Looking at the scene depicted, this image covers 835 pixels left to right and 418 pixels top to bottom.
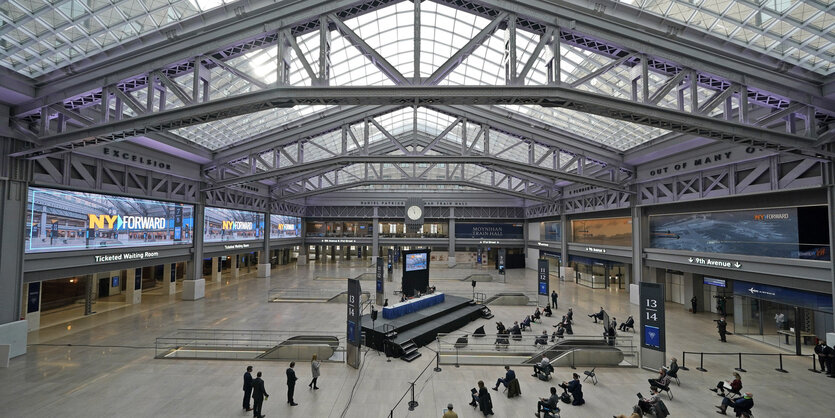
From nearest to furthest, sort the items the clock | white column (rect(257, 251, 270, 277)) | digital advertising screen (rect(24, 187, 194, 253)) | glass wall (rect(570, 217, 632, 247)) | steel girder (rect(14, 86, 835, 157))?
steel girder (rect(14, 86, 835, 157))
digital advertising screen (rect(24, 187, 194, 253))
glass wall (rect(570, 217, 632, 247))
white column (rect(257, 251, 270, 277))
the clock

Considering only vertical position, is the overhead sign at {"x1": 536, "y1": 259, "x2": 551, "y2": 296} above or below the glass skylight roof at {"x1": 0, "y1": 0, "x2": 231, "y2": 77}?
below

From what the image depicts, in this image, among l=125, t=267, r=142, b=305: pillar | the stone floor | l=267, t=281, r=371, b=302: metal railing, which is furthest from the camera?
l=267, t=281, r=371, b=302: metal railing

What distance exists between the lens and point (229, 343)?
17344 mm

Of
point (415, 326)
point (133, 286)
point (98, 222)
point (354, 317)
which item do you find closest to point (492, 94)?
point (354, 317)

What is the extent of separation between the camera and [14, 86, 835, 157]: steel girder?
38.6 feet

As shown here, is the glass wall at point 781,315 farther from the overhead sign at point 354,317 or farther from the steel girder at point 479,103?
the overhead sign at point 354,317

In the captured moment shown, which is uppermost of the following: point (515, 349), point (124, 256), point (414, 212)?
point (414, 212)

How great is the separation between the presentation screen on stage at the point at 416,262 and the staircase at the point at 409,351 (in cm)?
949

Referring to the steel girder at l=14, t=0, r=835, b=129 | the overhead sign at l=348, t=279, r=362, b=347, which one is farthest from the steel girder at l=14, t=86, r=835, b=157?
the overhead sign at l=348, t=279, r=362, b=347

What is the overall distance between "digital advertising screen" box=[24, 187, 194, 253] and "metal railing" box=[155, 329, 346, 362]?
285 inches

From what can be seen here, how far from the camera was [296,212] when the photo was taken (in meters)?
49.4

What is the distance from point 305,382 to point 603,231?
99.7 ft

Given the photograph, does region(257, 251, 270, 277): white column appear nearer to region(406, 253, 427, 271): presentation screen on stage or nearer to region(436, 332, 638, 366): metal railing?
region(406, 253, 427, 271): presentation screen on stage

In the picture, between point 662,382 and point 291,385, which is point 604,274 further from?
point 291,385
